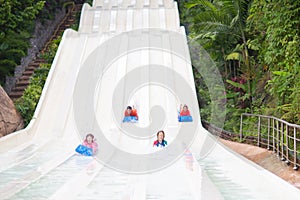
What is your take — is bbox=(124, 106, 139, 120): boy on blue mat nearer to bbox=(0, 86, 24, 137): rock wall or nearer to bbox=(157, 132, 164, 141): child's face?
bbox=(157, 132, 164, 141): child's face

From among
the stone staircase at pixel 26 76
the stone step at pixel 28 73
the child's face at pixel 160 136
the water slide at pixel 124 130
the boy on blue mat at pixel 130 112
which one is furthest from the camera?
the stone step at pixel 28 73

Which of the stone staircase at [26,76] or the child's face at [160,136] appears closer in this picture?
the child's face at [160,136]

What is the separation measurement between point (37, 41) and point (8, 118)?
7.74 m

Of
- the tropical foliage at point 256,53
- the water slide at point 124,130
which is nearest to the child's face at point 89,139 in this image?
the water slide at point 124,130

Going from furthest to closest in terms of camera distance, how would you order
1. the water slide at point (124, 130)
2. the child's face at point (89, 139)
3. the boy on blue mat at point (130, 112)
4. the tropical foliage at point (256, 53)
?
1. the boy on blue mat at point (130, 112)
2. the child's face at point (89, 139)
3. the tropical foliage at point (256, 53)
4. the water slide at point (124, 130)

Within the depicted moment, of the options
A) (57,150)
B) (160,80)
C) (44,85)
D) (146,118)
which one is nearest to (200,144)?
(146,118)

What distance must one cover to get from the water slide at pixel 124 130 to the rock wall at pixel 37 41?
Result: 140cm

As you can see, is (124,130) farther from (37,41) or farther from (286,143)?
(37,41)

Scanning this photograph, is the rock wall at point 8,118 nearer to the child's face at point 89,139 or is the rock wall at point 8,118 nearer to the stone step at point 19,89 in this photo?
the stone step at point 19,89

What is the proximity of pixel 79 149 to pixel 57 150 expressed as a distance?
0.84m

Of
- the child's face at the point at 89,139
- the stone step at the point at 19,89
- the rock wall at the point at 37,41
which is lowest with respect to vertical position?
the child's face at the point at 89,139

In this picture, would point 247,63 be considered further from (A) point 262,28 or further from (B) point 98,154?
(B) point 98,154

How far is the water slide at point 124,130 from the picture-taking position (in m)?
4.87

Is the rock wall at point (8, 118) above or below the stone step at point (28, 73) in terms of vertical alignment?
below
